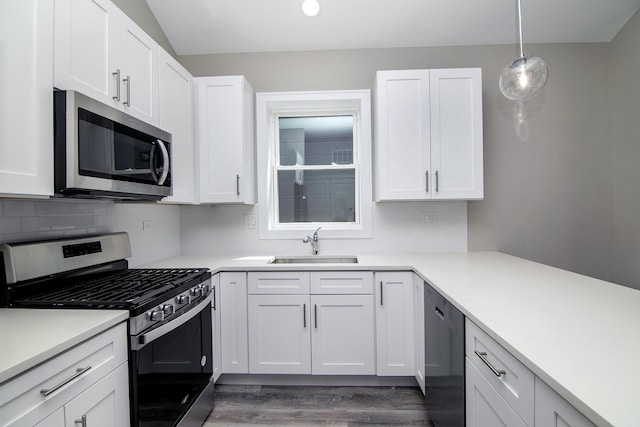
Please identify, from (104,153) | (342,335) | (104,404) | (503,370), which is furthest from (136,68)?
(503,370)

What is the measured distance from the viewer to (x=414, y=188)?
2324 mm

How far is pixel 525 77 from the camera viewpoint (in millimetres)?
1703

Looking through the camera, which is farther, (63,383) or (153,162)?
(153,162)

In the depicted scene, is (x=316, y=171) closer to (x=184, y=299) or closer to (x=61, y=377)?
(x=184, y=299)

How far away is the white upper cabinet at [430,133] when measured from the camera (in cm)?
229

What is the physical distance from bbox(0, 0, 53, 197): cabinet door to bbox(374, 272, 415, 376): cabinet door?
6.07 feet

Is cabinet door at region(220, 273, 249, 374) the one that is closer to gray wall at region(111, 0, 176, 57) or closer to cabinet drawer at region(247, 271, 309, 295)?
cabinet drawer at region(247, 271, 309, 295)

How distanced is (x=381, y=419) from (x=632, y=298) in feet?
4.67

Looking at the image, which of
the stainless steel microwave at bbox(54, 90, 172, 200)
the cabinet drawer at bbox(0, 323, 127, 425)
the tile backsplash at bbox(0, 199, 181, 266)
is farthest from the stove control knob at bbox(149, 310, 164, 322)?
the tile backsplash at bbox(0, 199, 181, 266)

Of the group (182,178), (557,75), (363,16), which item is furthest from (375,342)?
(557,75)

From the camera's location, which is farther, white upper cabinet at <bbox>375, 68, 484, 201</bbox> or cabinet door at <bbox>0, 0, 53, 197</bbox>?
white upper cabinet at <bbox>375, 68, 484, 201</bbox>

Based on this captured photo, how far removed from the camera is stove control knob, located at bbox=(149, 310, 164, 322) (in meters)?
1.30

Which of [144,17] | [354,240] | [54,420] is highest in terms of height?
[144,17]

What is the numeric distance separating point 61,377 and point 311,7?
99.0 inches
